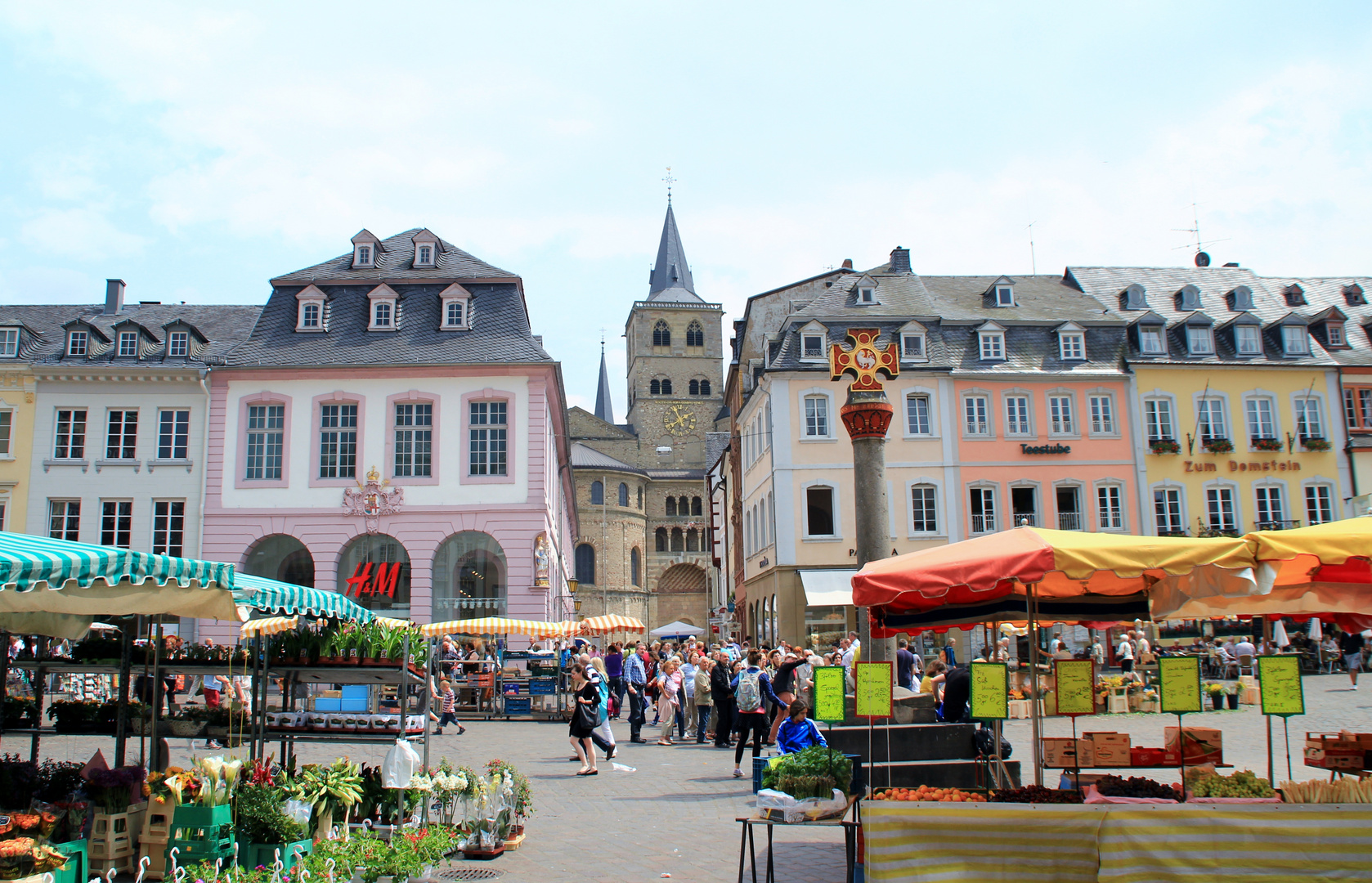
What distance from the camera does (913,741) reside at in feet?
34.5

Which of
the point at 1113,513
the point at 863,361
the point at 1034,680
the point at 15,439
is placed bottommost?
the point at 1034,680

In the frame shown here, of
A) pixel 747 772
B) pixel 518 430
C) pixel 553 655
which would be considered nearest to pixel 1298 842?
pixel 747 772

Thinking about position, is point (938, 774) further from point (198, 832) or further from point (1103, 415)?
point (1103, 415)

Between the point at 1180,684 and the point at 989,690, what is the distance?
4.75ft

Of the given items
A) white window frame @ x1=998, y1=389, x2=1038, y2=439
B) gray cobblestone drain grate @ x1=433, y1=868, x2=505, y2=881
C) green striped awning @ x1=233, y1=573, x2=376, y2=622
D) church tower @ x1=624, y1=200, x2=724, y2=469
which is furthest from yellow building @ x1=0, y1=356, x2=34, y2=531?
church tower @ x1=624, y1=200, x2=724, y2=469

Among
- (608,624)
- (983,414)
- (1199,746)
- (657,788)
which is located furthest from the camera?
(983,414)

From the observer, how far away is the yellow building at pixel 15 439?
29.6 metres

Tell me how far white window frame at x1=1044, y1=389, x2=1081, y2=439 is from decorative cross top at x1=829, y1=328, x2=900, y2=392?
18961 mm

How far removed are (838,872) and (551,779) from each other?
6.46m

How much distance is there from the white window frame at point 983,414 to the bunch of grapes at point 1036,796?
28.5 m

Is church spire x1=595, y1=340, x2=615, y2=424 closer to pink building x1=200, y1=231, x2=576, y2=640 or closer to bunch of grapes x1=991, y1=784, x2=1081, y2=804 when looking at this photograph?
pink building x1=200, y1=231, x2=576, y2=640

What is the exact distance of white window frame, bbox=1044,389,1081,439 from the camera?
35.0 metres

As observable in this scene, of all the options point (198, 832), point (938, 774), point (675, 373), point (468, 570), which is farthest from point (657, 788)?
point (675, 373)

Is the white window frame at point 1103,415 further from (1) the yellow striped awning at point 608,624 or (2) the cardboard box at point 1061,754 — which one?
(2) the cardboard box at point 1061,754
